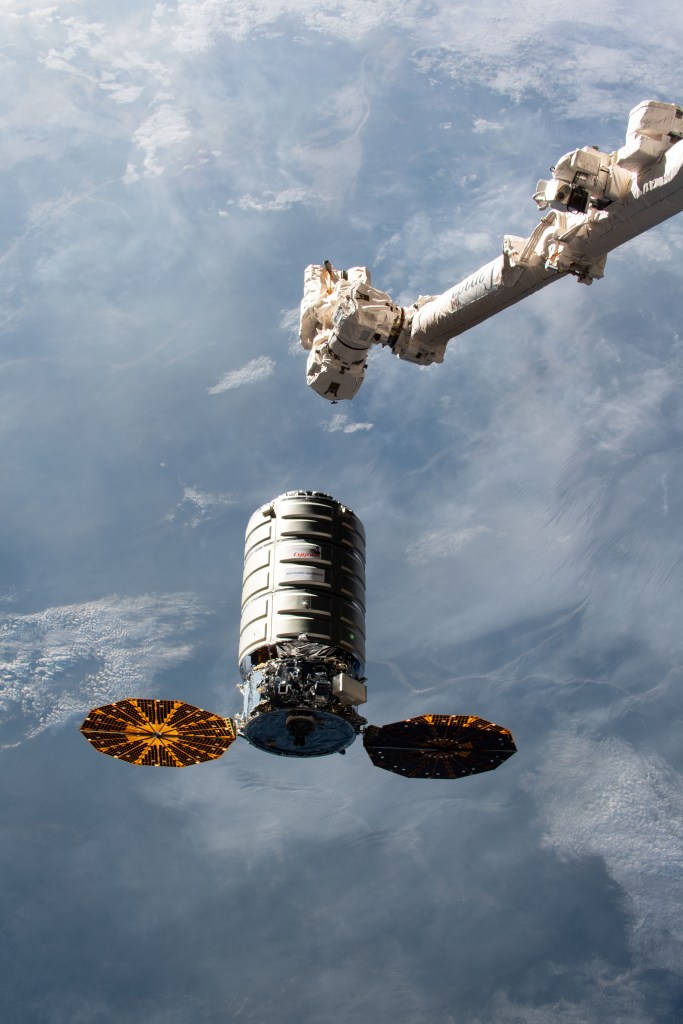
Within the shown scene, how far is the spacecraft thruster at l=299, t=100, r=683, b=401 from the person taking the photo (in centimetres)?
2477

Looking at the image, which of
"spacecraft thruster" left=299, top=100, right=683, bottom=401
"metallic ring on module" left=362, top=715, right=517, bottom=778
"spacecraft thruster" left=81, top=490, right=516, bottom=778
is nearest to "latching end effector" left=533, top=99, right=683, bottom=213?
"spacecraft thruster" left=299, top=100, right=683, bottom=401

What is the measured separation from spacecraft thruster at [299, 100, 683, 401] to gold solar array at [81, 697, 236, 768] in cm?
1248

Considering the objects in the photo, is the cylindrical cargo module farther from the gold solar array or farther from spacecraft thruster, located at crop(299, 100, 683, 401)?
spacecraft thruster, located at crop(299, 100, 683, 401)

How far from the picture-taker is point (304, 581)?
3098 cm

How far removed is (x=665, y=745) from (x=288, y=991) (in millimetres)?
24288

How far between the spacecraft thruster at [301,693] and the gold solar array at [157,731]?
0.03 m

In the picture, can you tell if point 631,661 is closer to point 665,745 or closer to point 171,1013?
point 665,745

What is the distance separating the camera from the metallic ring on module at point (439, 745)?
101 ft

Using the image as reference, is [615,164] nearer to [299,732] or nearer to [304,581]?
[304,581]

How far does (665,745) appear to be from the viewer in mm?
59406

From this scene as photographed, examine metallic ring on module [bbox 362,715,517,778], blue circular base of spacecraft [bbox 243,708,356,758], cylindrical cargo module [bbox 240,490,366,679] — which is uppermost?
cylindrical cargo module [bbox 240,490,366,679]

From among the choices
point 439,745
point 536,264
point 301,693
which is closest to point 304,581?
point 301,693

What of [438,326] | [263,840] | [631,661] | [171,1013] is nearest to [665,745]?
[631,661]

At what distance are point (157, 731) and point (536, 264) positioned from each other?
56.2ft
